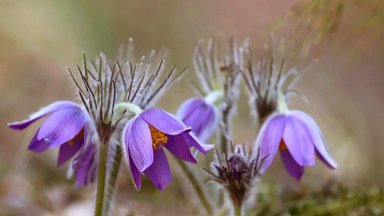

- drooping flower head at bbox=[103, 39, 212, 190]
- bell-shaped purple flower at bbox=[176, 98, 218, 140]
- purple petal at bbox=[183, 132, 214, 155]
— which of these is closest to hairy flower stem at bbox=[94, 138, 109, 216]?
drooping flower head at bbox=[103, 39, 212, 190]

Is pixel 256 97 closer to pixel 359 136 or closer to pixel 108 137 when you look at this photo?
pixel 108 137

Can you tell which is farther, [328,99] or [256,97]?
[328,99]

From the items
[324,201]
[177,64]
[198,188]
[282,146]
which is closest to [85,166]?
[198,188]

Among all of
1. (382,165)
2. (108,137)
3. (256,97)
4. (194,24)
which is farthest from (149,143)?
(194,24)

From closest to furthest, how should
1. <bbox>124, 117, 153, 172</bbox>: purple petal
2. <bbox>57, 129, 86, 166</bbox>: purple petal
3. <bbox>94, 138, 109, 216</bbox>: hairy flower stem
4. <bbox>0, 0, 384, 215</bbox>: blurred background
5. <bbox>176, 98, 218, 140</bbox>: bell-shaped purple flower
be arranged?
<bbox>124, 117, 153, 172</bbox>: purple petal → <bbox>94, 138, 109, 216</bbox>: hairy flower stem → <bbox>57, 129, 86, 166</bbox>: purple petal → <bbox>176, 98, 218, 140</bbox>: bell-shaped purple flower → <bbox>0, 0, 384, 215</bbox>: blurred background

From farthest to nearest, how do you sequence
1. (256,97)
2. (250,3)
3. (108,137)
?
(250,3) → (256,97) → (108,137)

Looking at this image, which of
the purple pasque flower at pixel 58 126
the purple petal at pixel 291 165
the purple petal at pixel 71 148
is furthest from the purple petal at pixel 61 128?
the purple petal at pixel 291 165

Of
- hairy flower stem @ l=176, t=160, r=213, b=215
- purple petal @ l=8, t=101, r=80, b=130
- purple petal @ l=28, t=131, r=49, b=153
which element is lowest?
hairy flower stem @ l=176, t=160, r=213, b=215

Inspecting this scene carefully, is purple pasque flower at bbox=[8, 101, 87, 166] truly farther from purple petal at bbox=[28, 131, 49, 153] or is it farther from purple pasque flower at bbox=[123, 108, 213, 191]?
purple pasque flower at bbox=[123, 108, 213, 191]
